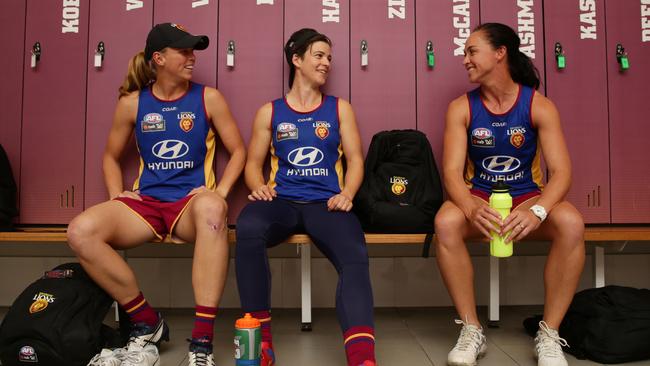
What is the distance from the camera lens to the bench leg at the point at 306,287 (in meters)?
2.23

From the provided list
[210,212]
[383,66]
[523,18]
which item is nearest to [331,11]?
[383,66]

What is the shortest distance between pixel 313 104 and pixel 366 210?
0.57 meters

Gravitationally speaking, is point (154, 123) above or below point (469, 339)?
above

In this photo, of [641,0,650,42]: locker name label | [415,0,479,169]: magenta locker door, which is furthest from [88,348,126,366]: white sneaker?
[641,0,650,42]: locker name label

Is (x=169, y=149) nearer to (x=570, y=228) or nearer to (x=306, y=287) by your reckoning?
(x=306, y=287)

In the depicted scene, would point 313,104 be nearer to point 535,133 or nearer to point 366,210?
point 366,210

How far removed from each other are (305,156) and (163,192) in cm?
64

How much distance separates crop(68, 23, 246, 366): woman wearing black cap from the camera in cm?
171

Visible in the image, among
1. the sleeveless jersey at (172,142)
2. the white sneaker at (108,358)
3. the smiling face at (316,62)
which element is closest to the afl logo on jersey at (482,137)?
the smiling face at (316,62)

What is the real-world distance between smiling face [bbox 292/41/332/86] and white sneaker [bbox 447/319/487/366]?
48.8 inches

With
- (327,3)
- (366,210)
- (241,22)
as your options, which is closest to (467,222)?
(366,210)

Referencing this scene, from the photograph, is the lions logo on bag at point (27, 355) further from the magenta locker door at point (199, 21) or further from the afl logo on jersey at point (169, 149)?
the magenta locker door at point (199, 21)

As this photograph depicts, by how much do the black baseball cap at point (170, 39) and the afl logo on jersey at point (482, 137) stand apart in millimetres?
1275

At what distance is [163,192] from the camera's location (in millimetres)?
2084
